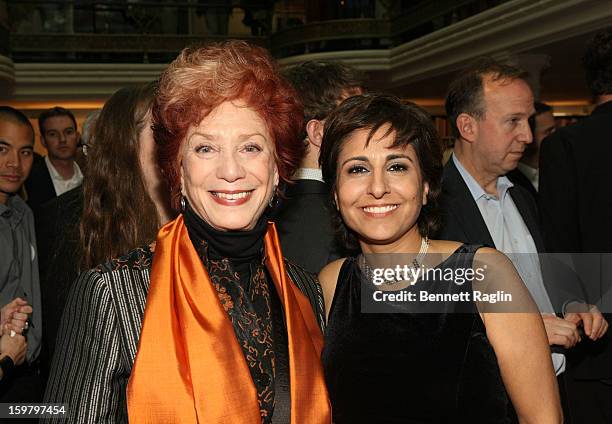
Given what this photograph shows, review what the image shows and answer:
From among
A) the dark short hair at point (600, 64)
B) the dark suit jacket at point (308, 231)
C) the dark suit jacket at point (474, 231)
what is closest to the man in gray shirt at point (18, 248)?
the dark suit jacket at point (308, 231)

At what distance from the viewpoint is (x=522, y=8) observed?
28.8ft

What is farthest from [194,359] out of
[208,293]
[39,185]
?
[39,185]

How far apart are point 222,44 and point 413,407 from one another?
1.07 meters

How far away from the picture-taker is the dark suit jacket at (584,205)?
265 cm

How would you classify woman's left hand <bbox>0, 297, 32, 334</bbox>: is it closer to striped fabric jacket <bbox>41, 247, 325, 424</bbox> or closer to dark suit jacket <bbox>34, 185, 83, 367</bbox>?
dark suit jacket <bbox>34, 185, 83, 367</bbox>

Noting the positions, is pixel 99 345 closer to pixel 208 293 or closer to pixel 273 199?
pixel 208 293

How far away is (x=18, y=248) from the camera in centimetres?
290

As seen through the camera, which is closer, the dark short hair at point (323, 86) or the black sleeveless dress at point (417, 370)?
the black sleeveless dress at point (417, 370)

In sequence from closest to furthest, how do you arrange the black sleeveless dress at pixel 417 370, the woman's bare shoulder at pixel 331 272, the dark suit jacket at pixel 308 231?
the black sleeveless dress at pixel 417 370 → the woman's bare shoulder at pixel 331 272 → the dark suit jacket at pixel 308 231

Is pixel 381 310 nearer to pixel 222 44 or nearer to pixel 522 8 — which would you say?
pixel 222 44

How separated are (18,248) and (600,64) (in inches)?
102

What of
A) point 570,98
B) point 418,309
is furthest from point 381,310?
point 570,98

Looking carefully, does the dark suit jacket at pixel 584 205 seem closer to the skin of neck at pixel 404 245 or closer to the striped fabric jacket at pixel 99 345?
the skin of neck at pixel 404 245

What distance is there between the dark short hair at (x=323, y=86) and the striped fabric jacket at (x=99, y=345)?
1183 mm
